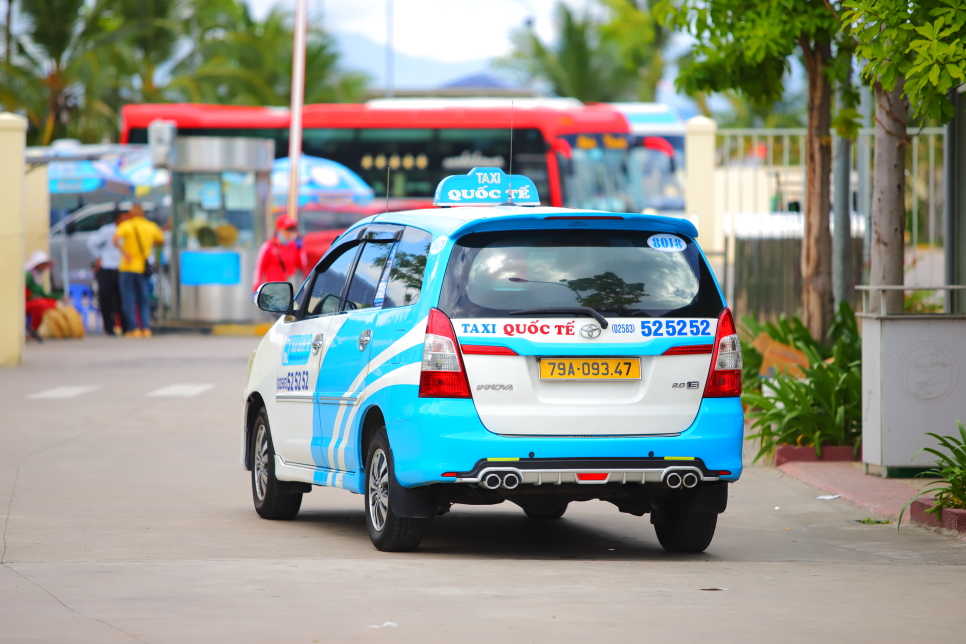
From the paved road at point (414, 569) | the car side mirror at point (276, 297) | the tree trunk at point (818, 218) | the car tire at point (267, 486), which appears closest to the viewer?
the paved road at point (414, 569)

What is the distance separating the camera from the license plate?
7312mm

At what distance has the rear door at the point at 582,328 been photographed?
7250mm

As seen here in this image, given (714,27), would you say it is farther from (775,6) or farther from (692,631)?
(692,631)

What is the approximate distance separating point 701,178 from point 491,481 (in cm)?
1534

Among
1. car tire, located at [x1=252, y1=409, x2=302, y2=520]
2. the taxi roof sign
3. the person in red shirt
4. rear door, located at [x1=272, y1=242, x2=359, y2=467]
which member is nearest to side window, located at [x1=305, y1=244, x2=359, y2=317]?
rear door, located at [x1=272, y1=242, x2=359, y2=467]

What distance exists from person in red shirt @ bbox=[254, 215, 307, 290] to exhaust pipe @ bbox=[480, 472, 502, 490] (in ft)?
46.0

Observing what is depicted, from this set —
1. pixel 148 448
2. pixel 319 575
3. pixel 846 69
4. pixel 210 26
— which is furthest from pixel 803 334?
pixel 210 26

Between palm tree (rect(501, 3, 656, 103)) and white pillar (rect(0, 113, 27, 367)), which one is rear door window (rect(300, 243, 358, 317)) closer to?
white pillar (rect(0, 113, 27, 367))

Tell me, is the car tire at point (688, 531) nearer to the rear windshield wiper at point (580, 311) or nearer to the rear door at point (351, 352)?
the rear windshield wiper at point (580, 311)

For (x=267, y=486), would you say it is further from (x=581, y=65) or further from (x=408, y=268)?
(x=581, y=65)

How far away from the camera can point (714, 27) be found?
13875 millimetres

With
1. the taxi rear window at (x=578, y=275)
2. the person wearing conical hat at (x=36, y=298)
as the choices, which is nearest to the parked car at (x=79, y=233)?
the person wearing conical hat at (x=36, y=298)

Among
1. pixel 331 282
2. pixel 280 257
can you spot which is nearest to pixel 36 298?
pixel 280 257

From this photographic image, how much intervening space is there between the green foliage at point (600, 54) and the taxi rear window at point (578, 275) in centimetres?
4946
